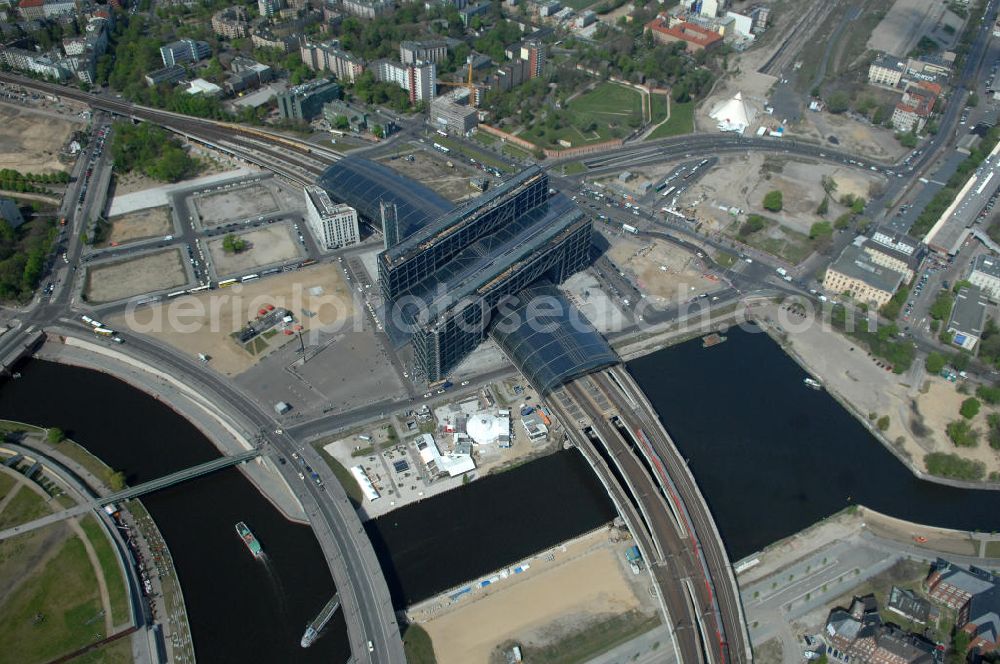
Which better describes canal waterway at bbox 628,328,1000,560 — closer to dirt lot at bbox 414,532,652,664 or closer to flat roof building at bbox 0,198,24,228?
dirt lot at bbox 414,532,652,664

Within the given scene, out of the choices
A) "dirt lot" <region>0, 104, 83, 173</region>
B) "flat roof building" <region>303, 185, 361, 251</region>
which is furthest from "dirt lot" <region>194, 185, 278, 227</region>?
"dirt lot" <region>0, 104, 83, 173</region>

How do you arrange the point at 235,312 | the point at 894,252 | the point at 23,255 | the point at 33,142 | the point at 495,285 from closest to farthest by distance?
the point at 495,285, the point at 235,312, the point at 23,255, the point at 894,252, the point at 33,142

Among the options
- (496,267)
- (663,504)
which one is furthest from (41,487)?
(663,504)

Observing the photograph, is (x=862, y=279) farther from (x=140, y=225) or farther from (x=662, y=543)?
(x=140, y=225)

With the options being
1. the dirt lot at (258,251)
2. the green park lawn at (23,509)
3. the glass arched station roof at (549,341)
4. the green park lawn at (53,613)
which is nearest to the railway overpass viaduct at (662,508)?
the glass arched station roof at (549,341)

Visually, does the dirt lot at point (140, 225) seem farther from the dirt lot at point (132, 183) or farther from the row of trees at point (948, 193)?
the row of trees at point (948, 193)

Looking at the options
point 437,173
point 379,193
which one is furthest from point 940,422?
point 437,173
